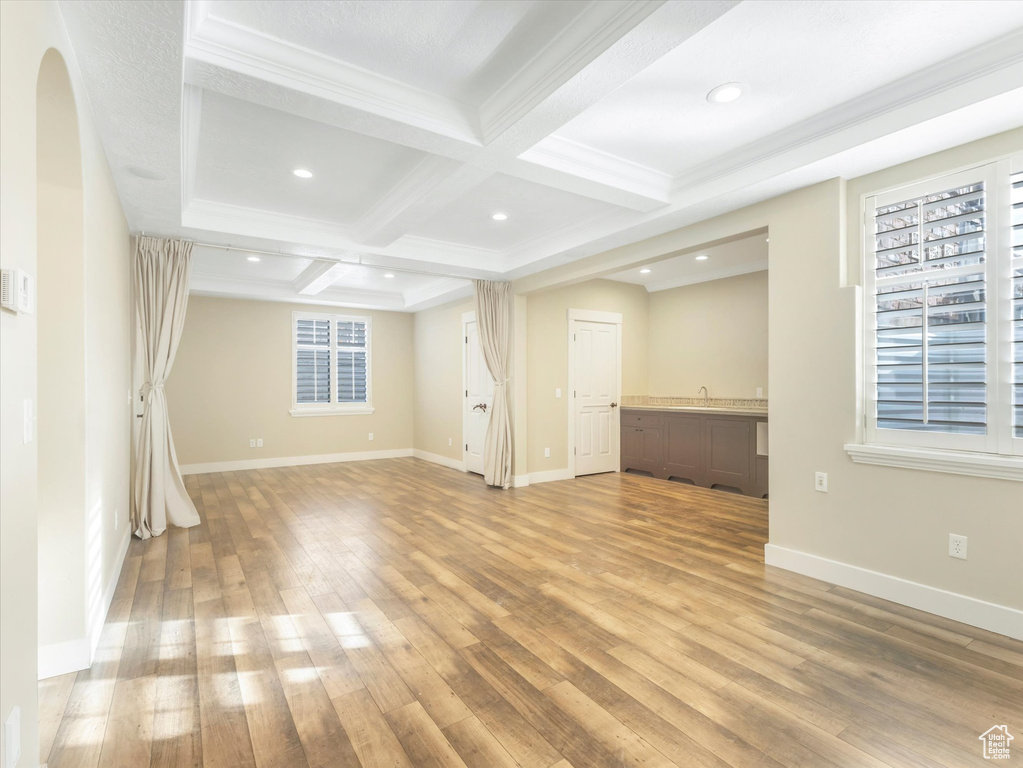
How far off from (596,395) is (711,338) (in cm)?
174

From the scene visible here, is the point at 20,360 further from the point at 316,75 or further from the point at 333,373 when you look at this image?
the point at 333,373

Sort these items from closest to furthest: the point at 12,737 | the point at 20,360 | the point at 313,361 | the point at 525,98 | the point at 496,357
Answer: the point at 12,737 → the point at 20,360 → the point at 525,98 → the point at 496,357 → the point at 313,361

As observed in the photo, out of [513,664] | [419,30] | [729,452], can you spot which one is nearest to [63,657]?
[513,664]

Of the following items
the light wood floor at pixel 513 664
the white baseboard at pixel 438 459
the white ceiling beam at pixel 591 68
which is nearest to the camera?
the light wood floor at pixel 513 664

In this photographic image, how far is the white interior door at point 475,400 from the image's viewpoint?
23.2ft

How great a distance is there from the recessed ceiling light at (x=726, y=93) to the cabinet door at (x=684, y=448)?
414 centimetres

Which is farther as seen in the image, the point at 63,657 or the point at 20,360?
the point at 63,657

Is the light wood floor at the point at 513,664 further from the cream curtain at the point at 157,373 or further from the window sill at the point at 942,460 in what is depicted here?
the window sill at the point at 942,460

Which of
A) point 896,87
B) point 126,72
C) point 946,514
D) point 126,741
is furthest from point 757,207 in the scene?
point 126,741

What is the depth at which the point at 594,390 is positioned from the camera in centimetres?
718

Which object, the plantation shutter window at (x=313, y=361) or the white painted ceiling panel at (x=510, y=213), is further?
the plantation shutter window at (x=313, y=361)

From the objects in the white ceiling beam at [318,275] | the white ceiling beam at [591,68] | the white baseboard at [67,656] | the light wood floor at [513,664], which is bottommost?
the light wood floor at [513,664]

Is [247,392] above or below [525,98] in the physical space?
below

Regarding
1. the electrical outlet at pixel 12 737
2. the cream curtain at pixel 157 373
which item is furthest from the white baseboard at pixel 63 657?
the cream curtain at pixel 157 373
